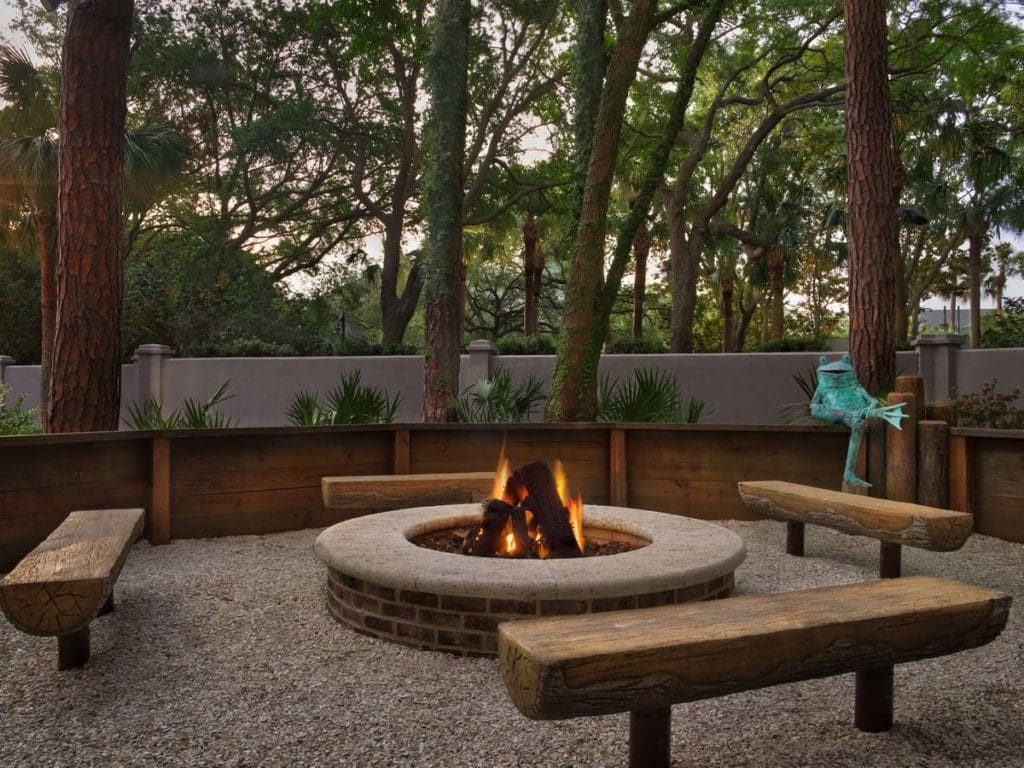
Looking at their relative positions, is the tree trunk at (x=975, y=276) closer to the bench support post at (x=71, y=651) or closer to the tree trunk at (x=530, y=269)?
the tree trunk at (x=530, y=269)

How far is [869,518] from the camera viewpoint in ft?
14.7

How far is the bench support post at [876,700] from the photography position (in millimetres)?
2801

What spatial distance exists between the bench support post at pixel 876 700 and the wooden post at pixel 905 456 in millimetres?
3481

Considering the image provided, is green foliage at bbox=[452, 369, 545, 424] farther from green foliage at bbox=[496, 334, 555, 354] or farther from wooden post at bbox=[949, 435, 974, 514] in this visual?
green foliage at bbox=[496, 334, 555, 354]

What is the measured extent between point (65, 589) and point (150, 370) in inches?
571

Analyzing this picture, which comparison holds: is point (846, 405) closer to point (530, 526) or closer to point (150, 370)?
point (530, 526)

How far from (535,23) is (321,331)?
9422 millimetres

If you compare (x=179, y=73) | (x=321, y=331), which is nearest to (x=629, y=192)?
(x=321, y=331)

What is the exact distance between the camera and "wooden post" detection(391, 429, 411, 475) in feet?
22.1

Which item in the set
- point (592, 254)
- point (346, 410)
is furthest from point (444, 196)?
point (346, 410)

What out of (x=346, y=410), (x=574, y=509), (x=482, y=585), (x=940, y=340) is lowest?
(x=482, y=585)

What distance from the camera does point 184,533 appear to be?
19.8 feet

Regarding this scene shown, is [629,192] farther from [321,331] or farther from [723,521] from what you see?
[723,521]

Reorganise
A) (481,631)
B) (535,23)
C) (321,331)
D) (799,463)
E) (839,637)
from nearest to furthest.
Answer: (839,637) < (481,631) < (799,463) < (535,23) < (321,331)
